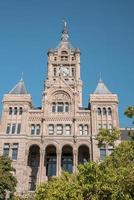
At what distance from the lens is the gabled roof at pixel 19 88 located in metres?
67.9

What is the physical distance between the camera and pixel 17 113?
64000 millimetres

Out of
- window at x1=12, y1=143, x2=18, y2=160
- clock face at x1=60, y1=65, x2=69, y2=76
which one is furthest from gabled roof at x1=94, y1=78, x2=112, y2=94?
window at x1=12, y1=143, x2=18, y2=160

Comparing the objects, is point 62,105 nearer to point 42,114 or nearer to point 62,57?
point 42,114

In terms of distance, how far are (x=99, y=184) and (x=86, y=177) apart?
1.54 m

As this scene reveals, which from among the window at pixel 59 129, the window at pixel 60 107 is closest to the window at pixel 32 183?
the window at pixel 59 129

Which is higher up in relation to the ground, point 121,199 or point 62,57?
point 62,57

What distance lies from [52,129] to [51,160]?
5592 millimetres

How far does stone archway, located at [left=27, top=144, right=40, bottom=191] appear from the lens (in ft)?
195

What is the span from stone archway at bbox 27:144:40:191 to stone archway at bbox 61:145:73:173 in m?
4.53

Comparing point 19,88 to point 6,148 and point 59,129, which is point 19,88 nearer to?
point 59,129

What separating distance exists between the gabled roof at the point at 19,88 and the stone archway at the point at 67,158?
14.3 m

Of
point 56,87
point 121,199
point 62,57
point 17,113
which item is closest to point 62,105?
point 56,87

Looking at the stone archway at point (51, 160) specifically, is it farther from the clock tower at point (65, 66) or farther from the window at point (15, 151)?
the clock tower at point (65, 66)

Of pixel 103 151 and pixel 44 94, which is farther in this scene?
pixel 44 94
